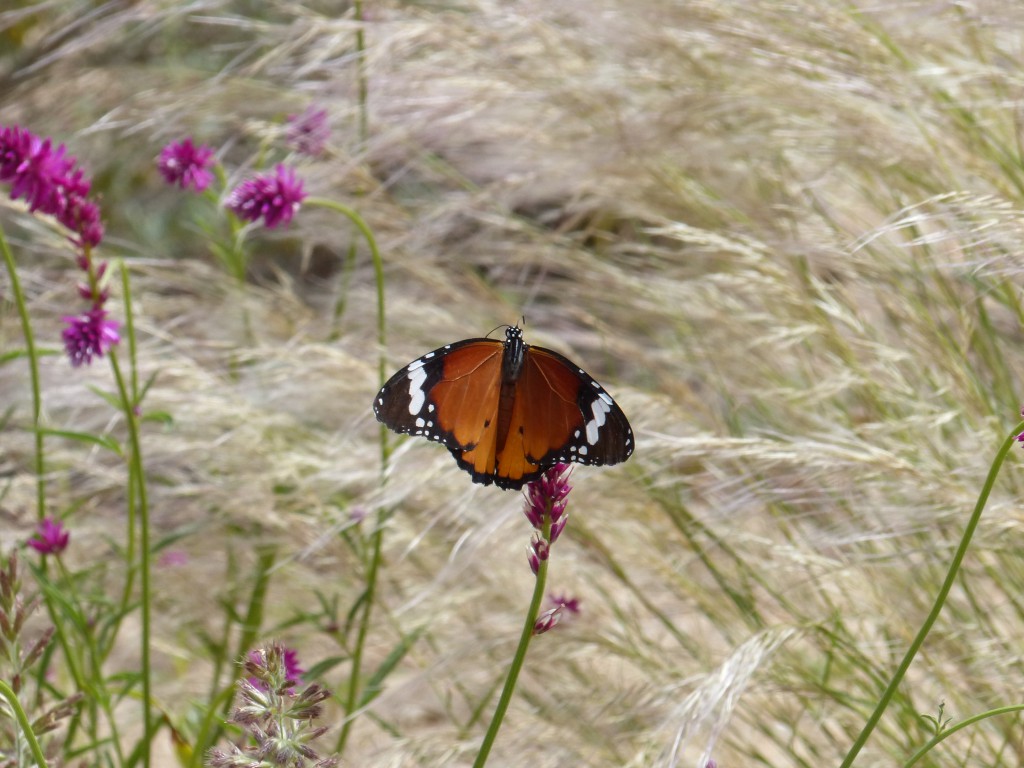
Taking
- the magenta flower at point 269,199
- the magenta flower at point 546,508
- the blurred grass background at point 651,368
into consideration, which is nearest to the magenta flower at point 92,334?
the magenta flower at point 269,199

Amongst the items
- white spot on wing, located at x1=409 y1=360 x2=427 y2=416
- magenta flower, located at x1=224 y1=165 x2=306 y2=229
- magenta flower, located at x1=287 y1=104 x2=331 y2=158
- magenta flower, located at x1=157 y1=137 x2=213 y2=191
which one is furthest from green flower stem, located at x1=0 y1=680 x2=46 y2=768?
magenta flower, located at x1=287 y1=104 x2=331 y2=158

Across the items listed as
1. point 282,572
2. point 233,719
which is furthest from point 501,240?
point 233,719

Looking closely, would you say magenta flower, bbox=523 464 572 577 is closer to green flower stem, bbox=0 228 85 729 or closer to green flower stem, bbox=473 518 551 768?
green flower stem, bbox=473 518 551 768

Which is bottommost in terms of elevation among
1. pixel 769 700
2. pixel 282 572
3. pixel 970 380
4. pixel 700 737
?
pixel 700 737

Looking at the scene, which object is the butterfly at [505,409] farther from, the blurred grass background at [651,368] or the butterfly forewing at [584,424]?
the blurred grass background at [651,368]

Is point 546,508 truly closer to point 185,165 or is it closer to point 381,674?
point 381,674

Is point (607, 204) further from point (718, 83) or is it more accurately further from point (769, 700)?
point (769, 700)
